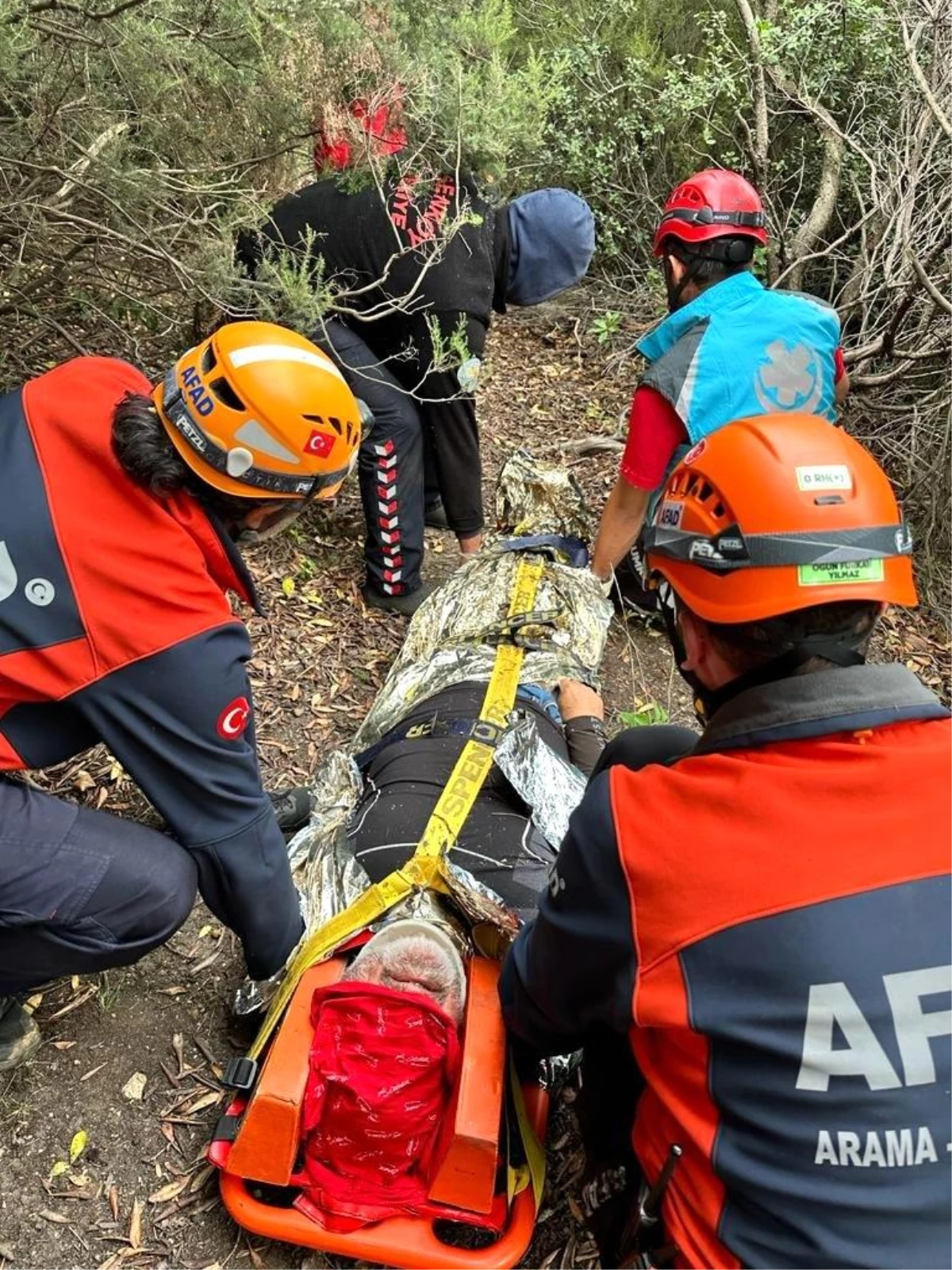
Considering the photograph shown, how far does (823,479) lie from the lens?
1.64 metres

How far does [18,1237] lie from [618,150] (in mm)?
7910

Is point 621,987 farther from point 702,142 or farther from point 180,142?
point 702,142

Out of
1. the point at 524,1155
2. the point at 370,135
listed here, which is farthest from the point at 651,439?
the point at 524,1155

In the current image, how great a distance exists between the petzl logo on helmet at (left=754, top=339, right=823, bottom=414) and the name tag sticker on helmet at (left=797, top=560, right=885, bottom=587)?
2.03 metres

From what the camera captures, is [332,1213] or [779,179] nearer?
[332,1213]

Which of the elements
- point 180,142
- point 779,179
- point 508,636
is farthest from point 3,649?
point 779,179

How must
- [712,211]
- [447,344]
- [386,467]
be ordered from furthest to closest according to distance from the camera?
[386,467], [447,344], [712,211]

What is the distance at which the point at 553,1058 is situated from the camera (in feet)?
8.07

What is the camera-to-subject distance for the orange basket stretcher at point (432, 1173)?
1.97m

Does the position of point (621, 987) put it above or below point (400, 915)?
above

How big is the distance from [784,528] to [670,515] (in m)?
0.27

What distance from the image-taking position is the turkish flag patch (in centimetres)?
222

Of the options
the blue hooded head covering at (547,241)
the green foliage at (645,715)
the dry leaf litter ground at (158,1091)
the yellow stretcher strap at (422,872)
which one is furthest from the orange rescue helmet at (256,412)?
the blue hooded head covering at (547,241)

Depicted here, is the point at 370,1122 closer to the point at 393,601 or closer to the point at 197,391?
the point at 197,391
